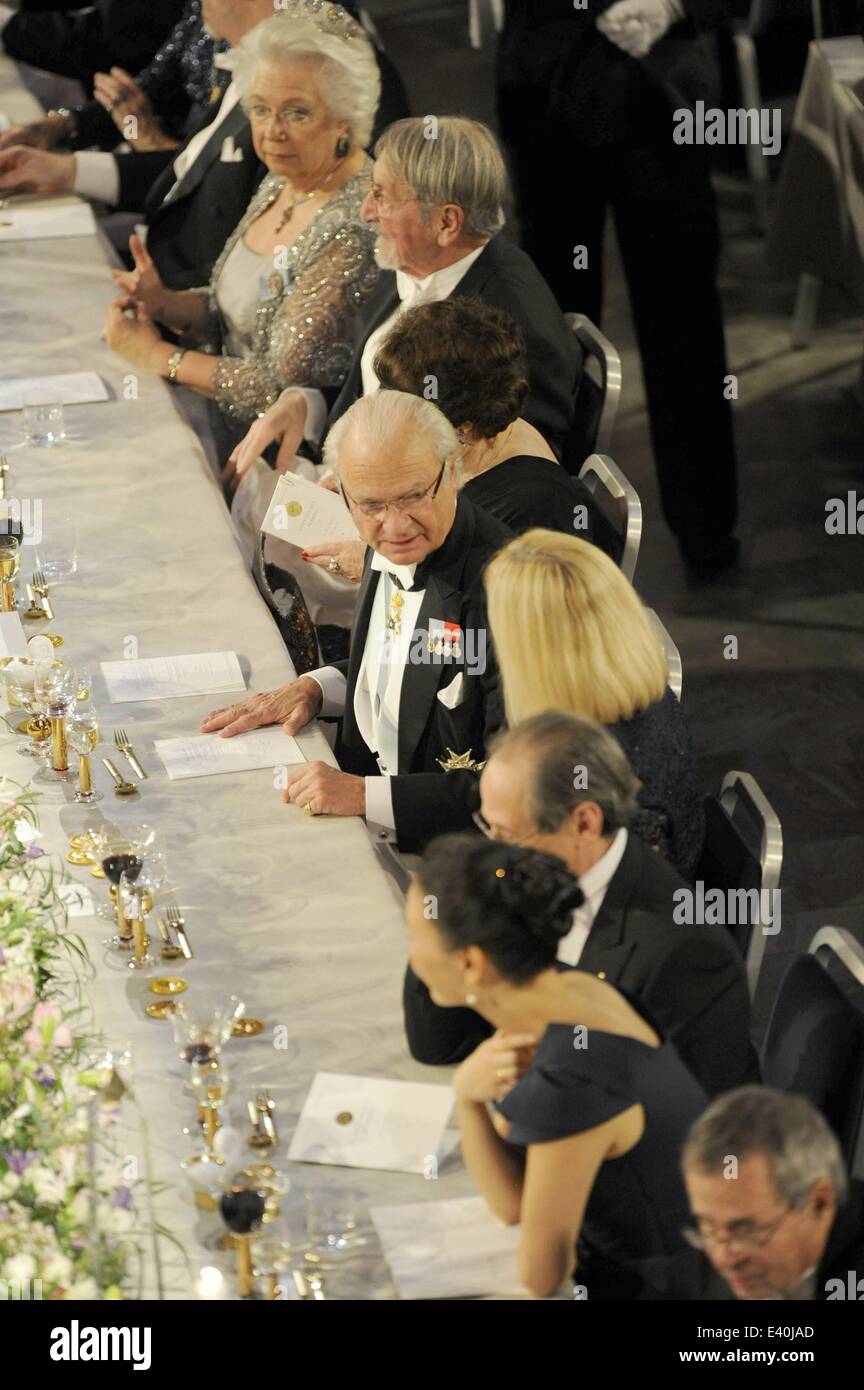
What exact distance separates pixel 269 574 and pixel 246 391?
0.85 metres

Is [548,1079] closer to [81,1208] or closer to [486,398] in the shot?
[81,1208]

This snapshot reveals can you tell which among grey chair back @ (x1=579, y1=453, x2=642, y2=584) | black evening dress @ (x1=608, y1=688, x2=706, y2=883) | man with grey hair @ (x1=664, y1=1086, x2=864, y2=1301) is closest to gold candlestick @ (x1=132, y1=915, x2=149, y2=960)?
→ black evening dress @ (x1=608, y1=688, x2=706, y2=883)

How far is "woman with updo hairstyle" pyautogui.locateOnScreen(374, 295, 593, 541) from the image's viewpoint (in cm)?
365

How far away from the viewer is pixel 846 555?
5980mm

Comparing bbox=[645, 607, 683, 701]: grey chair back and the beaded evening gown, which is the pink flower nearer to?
bbox=[645, 607, 683, 701]: grey chair back

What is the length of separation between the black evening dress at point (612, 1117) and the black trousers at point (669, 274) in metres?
3.67

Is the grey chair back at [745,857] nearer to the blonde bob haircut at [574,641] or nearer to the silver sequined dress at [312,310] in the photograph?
the blonde bob haircut at [574,641]

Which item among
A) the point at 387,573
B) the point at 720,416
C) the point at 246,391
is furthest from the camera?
the point at 720,416

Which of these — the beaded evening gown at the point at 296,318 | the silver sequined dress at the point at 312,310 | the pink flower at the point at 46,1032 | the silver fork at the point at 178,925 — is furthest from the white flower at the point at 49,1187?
the silver sequined dress at the point at 312,310

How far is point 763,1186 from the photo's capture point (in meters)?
2.09

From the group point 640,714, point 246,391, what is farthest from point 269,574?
point 640,714

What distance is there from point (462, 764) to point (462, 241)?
1.41 metres

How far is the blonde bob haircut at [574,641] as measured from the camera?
2.94 meters
